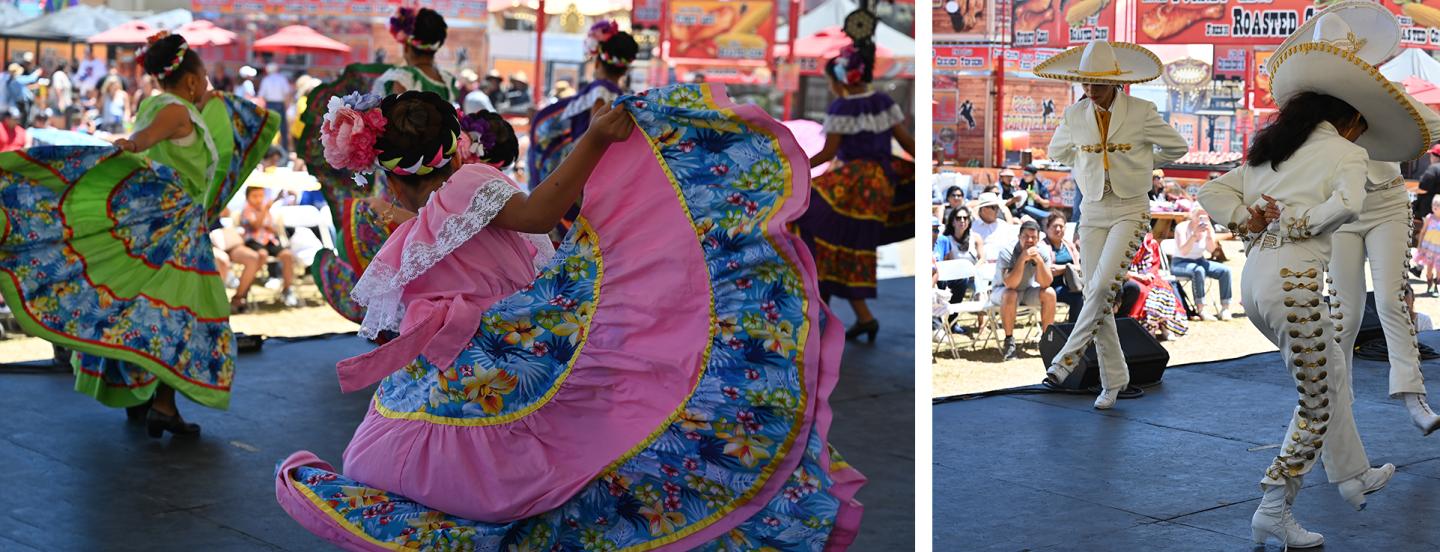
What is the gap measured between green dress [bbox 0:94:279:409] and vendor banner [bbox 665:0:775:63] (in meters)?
10.2

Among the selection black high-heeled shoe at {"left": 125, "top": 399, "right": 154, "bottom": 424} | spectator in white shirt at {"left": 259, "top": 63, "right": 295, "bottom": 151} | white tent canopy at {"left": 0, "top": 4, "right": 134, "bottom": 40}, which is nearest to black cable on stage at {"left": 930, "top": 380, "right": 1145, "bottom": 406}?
black high-heeled shoe at {"left": 125, "top": 399, "right": 154, "bottom": 424}

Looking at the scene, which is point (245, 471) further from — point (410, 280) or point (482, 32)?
point (482, 32)

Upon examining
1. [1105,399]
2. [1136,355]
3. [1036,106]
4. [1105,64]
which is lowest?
[1105,399]

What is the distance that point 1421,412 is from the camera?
4105mm

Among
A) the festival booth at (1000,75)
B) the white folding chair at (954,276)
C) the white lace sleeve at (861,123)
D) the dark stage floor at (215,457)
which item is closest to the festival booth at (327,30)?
the white lace sleeve at (861,123)

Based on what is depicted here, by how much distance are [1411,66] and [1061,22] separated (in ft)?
2.85

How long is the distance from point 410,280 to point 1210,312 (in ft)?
6.98

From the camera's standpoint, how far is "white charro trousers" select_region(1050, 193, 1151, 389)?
4199 millimetres

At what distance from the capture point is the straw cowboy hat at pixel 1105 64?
414cm

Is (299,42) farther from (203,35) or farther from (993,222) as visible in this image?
(993,222)

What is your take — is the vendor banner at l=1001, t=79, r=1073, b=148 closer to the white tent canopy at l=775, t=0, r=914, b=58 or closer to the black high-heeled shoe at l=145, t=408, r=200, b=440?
the black high-heeled shoe at l=145, t=408, r=200, b=440

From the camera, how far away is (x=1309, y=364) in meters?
3.96

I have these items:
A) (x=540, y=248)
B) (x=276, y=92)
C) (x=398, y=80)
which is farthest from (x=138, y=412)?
(x=276, y=92)

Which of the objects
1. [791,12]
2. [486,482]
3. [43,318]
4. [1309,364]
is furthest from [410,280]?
[791,12]
